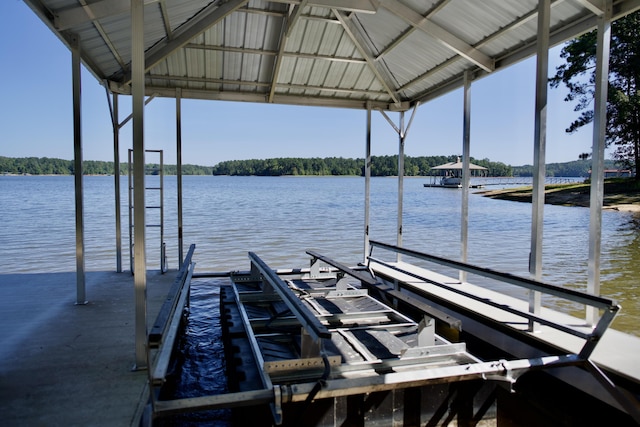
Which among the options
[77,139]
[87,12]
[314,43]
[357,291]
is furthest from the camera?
[314,43]

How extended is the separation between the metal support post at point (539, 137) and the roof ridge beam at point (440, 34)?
144 centimetres

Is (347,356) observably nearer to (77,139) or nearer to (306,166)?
(77,139)

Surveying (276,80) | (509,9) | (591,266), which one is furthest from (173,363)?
(509,9)

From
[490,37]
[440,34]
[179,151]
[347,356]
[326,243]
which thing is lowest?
[326,243]

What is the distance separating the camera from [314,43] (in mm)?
6555

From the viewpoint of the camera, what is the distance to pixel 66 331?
4.31 metres

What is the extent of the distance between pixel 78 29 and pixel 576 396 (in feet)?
18.6

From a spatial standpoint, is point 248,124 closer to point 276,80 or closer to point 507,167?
point 507,167

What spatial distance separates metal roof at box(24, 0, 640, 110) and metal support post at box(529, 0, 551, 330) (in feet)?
0.93

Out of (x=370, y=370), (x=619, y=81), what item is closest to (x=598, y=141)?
(x=370, y=370)

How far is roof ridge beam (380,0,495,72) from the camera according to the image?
5238mm

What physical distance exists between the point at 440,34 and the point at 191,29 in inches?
118

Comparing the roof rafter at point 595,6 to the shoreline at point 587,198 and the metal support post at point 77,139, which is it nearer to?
the metal support post at point 77,139

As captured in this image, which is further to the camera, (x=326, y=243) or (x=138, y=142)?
(x=326, y=243)
